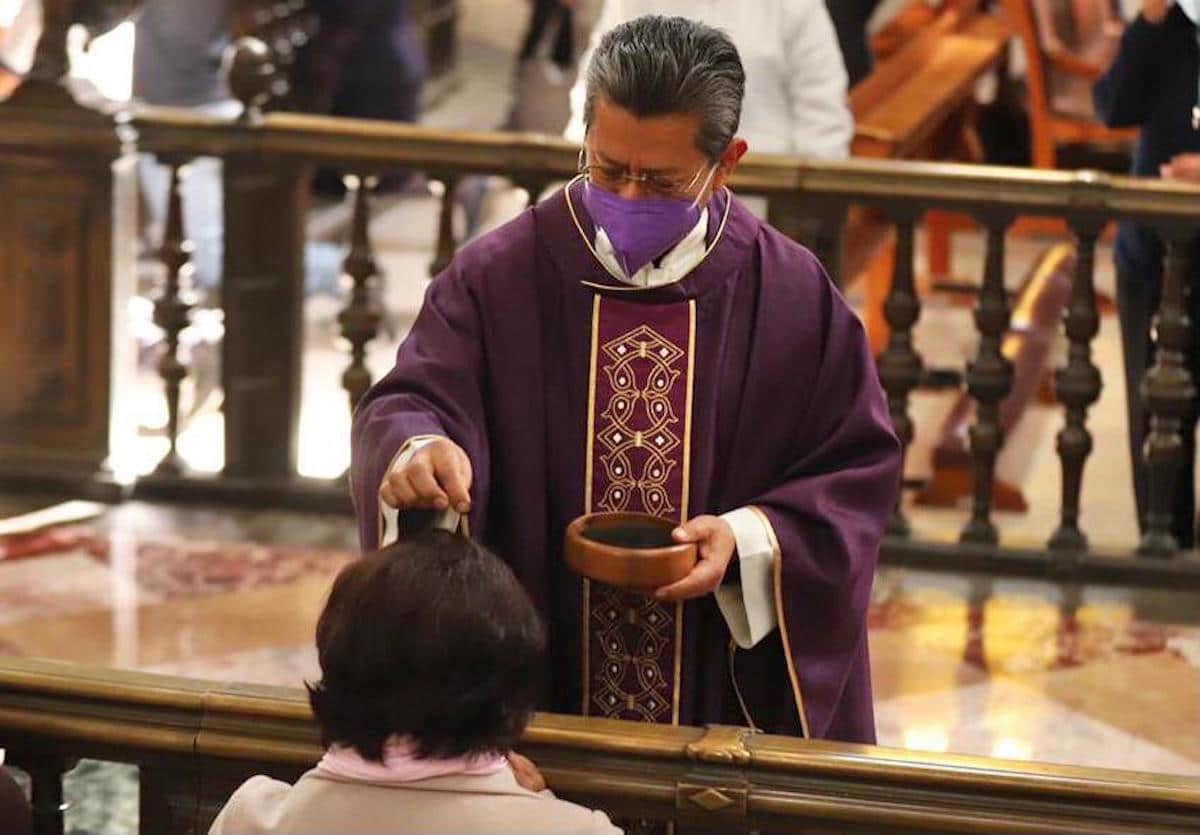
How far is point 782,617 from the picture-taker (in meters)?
2.94

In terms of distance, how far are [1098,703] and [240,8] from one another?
5503 mm

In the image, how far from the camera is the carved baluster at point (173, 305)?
20.4 feet

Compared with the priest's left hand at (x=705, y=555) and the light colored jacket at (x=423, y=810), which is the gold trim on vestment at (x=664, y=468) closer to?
the priest's left hand at (x=705, y=555)

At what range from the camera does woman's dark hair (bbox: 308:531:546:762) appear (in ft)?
7.42

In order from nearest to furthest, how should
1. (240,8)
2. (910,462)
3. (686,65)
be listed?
(686,65), (910,462), (240,8)

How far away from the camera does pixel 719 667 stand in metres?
A: 3.09

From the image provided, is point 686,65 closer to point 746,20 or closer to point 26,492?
point 746,20

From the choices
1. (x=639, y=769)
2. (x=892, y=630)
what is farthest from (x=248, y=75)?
(x=639, y=769)

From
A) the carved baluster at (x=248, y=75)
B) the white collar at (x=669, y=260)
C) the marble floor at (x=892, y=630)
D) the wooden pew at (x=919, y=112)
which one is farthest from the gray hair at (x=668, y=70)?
the wooden pew at (x=919, y=112)

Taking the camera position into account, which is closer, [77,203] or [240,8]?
[77,203]

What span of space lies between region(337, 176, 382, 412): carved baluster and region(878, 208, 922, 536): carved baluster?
1.34 m

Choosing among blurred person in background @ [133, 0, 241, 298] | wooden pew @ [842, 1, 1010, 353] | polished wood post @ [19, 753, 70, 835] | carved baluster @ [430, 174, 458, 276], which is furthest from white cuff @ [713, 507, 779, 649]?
blurred person in background @ [133, 0, 241, 298]

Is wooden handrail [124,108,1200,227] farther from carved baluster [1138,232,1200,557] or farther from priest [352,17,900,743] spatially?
priest [352,17,900,743]

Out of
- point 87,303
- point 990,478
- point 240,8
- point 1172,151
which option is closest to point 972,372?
point 990,478
